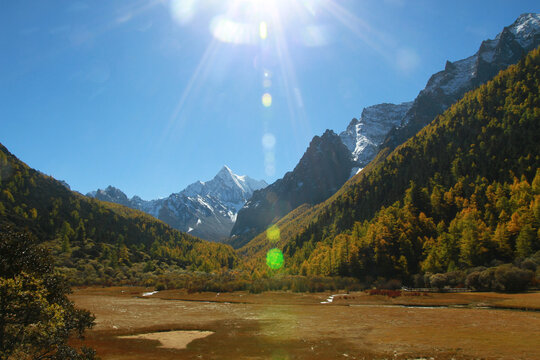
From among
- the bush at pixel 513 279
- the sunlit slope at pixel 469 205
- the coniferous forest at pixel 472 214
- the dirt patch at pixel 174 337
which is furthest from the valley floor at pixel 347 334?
the sunlit slope at pixel 469 205

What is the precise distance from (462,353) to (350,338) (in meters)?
13.5

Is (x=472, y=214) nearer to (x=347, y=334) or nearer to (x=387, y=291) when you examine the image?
(x=387, y=291)

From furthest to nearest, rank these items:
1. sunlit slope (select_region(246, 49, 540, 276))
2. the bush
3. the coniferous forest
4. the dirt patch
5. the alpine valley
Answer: sunlit slope (select_region(246, 49, 540, 276)), the coniferous forest, the bush, the dirt patch, the alpine valley

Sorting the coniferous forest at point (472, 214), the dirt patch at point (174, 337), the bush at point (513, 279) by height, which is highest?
the coniferous forest at point (472, 214)

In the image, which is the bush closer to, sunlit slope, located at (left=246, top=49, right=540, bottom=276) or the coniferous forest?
the coniferous forest

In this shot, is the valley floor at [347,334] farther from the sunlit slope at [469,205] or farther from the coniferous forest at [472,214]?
the sunlit slope at [469,205]

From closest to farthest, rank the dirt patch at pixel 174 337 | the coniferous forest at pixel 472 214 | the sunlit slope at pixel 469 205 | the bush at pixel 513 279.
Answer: the dirt patch at pixel 174 337 < the bush at pixel 513 279 < the coniferous forest at pixel 472 214 < the sunlit slope at pixel 469 205

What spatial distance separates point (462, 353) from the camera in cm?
2962

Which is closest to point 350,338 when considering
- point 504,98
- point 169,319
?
point 169,319

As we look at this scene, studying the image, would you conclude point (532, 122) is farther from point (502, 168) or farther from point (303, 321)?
point (303, 321)

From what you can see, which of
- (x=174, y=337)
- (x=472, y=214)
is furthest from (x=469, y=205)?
(x=174, y=337)

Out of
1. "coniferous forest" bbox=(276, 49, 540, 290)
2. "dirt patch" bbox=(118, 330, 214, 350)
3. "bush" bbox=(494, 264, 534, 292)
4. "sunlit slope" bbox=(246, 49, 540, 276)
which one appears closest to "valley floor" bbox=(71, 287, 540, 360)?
"dirt patch" bbox=(118, 330, 214, 350)

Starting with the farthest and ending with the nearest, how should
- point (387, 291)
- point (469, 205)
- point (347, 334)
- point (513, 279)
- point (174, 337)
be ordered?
1. point (469, 205)
2. point (387, 291)
3. point (513, 279)
4. point (174, 337)
5. point (347, 334)

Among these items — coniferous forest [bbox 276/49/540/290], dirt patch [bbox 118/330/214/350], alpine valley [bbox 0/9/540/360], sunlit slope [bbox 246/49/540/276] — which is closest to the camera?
alpine valley [bbox 0/9/540/360]
